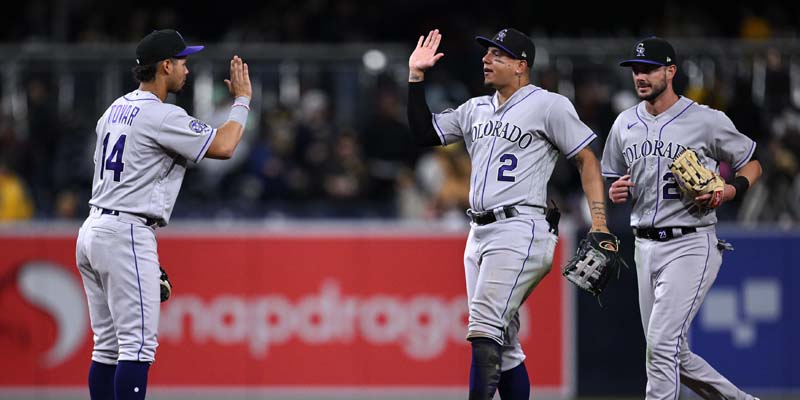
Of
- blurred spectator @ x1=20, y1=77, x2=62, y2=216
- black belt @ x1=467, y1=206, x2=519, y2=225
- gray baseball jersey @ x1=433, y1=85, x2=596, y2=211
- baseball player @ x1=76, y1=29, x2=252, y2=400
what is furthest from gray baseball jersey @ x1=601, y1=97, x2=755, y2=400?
blurred spectator @ x1=20, y1=77, x2=62, y2=216

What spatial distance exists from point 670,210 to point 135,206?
118 inches

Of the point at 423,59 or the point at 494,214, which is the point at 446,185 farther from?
the point at 494,214

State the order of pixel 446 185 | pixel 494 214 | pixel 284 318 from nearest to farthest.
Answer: pixel 494 214, pixel 284 318, pixel 446 185

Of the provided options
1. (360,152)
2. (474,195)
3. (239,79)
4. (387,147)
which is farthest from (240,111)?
(387,147)

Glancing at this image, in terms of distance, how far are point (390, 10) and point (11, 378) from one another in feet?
24.8

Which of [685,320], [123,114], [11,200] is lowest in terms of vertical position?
[685,320]

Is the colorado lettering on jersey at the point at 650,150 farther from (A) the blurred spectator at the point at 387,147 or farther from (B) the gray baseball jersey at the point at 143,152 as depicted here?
(A) the blurred spectator at the point at 387,147

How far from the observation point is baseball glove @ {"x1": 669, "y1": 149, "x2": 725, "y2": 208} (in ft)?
20.5

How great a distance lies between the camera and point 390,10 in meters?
15.3

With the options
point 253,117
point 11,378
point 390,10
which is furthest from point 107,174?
point 390,10

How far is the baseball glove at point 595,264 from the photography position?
623 centimetres

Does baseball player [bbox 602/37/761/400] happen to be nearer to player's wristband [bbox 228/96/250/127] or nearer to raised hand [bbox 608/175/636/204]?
raised hand [bbox 608/175/636/204]

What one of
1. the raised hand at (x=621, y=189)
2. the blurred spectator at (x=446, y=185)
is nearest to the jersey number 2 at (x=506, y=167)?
the raised hand at (x=621, y=189)

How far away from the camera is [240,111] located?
6262 millimetres
